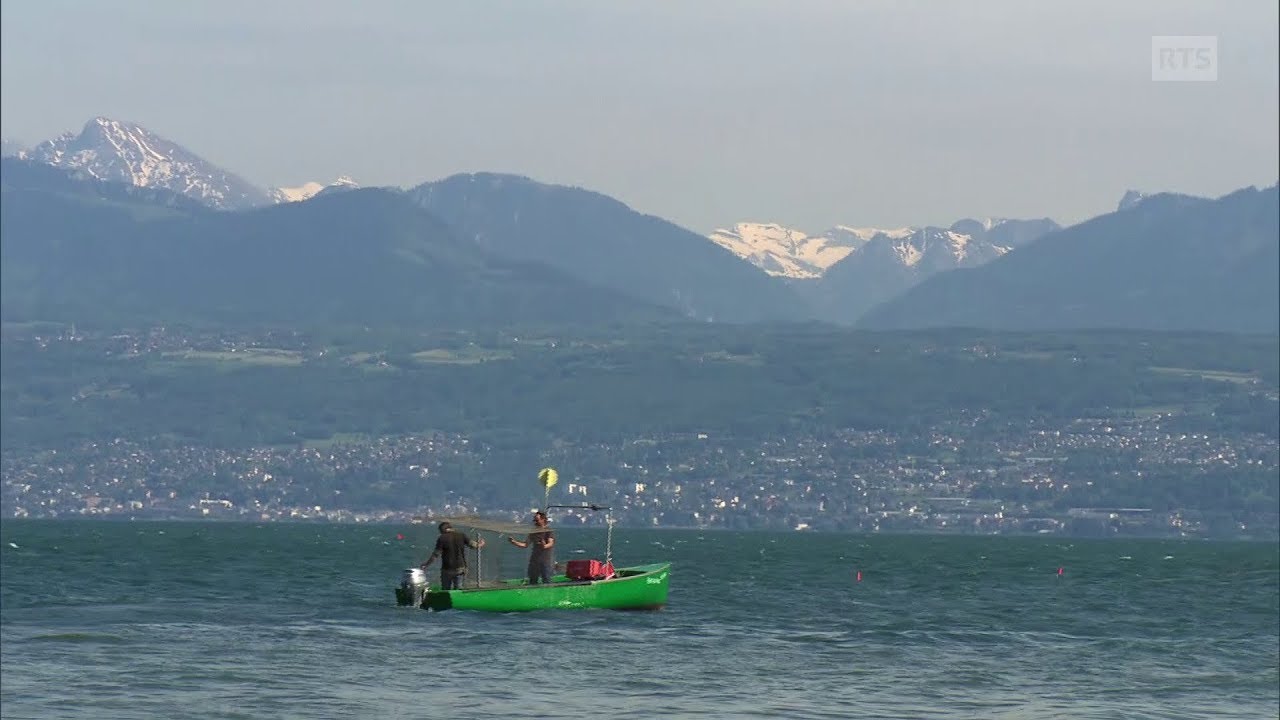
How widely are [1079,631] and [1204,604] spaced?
30.9m

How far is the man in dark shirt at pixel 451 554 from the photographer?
289 ft

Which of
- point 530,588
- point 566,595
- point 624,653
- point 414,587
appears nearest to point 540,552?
point 530,588

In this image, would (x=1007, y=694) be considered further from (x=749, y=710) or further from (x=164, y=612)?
(x=164, y=612)

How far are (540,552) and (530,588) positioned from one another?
1.64 metres

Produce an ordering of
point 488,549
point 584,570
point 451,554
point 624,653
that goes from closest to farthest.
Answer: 1. point 624,653
2. point 451,554
3. point 488,549
4. point 584,570

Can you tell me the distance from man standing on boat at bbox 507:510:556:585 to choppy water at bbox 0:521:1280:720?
174 cm

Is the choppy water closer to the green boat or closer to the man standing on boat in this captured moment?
the green boat

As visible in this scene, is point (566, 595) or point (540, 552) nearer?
point (540, 552)

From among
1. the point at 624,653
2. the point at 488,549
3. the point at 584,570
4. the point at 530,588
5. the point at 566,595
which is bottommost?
the point at 624,653

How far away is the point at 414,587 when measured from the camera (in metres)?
89.1

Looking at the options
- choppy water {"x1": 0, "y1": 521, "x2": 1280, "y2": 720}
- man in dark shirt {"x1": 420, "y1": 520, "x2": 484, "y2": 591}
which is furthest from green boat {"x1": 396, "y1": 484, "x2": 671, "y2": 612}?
choppy water {"x1": 0, "y1": 521, "x2": 1280, "y2": 720}

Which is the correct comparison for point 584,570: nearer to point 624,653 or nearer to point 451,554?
point 451,554

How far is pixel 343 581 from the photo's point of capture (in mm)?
123875

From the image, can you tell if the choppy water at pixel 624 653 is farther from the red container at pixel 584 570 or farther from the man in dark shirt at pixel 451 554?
the red container at pixel 584 570
